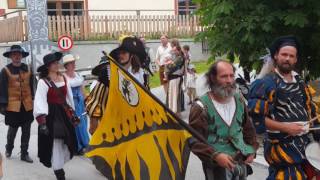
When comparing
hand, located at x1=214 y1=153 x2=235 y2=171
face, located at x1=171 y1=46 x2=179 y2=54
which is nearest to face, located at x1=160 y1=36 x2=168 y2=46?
face, located at x1=171 y1=46 x2=179 y2=54

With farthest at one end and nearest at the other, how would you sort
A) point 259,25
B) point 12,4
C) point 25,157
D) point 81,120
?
1. point 12,4
2. point 25,157
3. point 81,120
4. point 259,25

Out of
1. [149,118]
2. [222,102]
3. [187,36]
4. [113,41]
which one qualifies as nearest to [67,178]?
[149,118]

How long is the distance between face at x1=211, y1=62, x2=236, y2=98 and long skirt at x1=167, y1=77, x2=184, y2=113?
8.44 metres

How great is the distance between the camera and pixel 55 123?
7371 millimetres

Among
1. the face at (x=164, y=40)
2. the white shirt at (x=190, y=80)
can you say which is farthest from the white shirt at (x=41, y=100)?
the face at (x=164, y=40)

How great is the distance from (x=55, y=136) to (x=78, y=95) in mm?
1343

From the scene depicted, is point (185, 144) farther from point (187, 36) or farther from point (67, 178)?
point (187, 36)

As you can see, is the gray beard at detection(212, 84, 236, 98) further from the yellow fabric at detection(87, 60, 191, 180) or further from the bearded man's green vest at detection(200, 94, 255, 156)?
the yellow fabric at detection(87, 60, 191, 180)

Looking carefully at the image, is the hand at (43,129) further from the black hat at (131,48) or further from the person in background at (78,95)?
the black hat at (131,48)

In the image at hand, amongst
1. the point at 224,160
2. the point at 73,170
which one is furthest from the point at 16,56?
the point at 224,160

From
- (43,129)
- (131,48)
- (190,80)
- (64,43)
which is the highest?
(131,48)

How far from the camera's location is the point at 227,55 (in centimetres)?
870

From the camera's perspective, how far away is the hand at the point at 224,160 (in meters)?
4.20

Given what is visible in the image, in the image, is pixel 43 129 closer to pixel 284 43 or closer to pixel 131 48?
pixel 131 48
